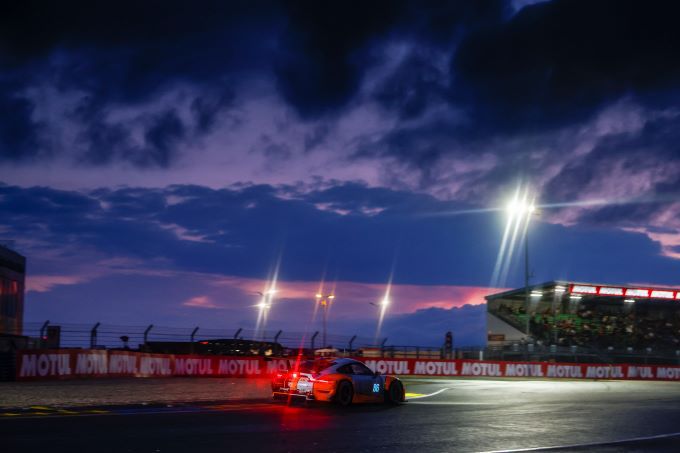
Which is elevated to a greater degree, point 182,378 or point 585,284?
point 585,284

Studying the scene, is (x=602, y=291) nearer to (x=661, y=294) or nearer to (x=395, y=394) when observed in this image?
(x=661, y=294)

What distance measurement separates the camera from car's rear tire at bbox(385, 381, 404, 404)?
18453 mm

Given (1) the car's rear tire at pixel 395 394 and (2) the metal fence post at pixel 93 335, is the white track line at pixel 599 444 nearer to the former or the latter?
(1) the car's rear tire at pixel 395 394

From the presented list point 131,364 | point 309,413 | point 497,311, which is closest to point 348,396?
point 309,413

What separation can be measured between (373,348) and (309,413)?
89.4ft

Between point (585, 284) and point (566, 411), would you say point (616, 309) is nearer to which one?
point (585, 284)

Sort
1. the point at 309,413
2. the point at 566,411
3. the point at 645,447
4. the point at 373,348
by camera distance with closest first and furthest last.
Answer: the point at 645,447
the point at 309,413
the point at 566,411
the point at 373,348

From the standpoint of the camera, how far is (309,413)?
15.6 metres

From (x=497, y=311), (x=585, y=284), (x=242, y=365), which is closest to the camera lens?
(x=242, y=365)

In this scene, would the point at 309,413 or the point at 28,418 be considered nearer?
the point at 28,418

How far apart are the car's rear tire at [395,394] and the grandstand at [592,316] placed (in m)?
39.4

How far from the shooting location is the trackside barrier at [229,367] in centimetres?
2453

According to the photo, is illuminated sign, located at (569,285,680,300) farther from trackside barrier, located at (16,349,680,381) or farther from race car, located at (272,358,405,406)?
race car, located at (272,358,405,406)

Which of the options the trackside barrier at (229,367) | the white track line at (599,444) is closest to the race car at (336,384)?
the trackside barrier at (229,367)
